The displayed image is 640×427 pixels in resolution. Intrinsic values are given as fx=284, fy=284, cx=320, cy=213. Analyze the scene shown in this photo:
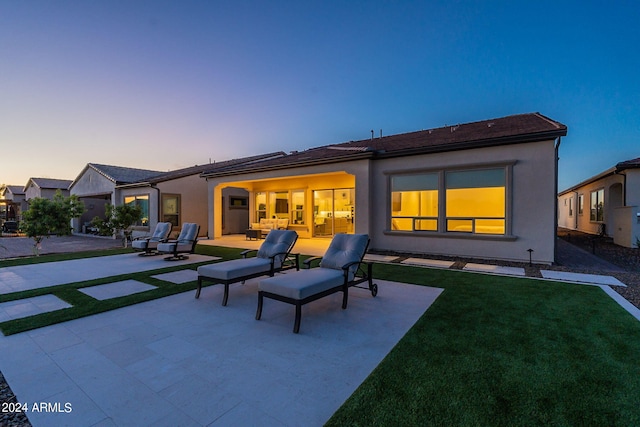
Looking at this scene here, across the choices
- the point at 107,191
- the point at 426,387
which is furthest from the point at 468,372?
the point at 107,191

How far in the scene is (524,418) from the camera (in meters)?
2.05

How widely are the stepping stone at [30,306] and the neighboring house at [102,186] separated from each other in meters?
12.1

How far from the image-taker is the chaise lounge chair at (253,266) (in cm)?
481

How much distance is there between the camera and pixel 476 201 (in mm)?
8758

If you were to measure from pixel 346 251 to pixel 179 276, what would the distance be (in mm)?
4169

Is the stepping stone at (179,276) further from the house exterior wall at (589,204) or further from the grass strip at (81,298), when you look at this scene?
the house exterior wall at (589,204)

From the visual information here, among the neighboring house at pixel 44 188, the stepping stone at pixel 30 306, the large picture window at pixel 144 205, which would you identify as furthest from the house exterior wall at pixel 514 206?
the neighboring house at pixel 44 188

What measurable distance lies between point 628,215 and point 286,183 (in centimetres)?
1493

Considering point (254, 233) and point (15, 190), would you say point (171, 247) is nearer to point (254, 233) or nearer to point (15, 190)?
point (254, 233)

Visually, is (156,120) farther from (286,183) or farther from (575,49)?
(575,49)

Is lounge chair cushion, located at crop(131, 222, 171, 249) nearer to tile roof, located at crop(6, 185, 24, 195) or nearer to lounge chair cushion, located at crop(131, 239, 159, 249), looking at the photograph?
lounge chair cushion, located at crop(131, 239, 159, 249)

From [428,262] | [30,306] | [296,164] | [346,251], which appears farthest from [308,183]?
[30,306]

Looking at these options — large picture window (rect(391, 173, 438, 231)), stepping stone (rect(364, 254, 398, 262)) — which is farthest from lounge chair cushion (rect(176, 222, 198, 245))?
large picture window (rect(391, 173, 438, 231))

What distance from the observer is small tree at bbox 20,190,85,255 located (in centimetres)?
1060
